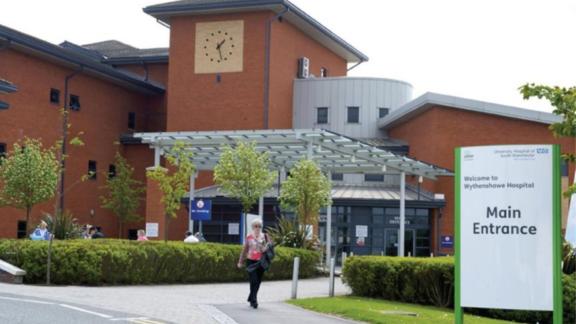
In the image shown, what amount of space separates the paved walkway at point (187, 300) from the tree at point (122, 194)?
26.0 metres

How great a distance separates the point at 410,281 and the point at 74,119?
3143cm

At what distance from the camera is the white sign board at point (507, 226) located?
998cm

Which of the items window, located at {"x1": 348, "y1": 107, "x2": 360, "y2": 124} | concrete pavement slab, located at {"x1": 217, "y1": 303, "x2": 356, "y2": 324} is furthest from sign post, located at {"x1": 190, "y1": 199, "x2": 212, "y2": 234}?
window, located at {"x1": 348, "y1": 107, "x2": 360, "y2": 124}

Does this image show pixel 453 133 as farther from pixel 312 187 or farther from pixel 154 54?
pixel 154 54

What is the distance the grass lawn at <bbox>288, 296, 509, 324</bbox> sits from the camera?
48.1ft

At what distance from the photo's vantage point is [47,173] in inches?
1199

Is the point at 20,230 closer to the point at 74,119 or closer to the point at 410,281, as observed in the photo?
the point at 74,119

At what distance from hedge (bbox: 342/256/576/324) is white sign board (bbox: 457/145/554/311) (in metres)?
7.38

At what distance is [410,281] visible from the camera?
18.9 metres

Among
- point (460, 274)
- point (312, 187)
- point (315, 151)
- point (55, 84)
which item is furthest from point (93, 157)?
point (460, 274)

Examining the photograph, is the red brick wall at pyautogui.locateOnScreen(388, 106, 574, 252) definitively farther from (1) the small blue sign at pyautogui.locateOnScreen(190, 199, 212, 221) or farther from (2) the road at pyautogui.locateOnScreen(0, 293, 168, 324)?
(2) the road at pyautogui.locateOnScreen(0, 293, 168, 324)

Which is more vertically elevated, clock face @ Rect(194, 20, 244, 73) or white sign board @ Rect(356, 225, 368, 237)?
clock face @ Rect(194, 20, 244, 73)

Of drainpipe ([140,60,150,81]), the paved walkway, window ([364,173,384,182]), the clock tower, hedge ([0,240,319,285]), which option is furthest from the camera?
drainpipe ([140,60,150,81])

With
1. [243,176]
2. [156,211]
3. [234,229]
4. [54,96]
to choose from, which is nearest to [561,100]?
[243,176]
